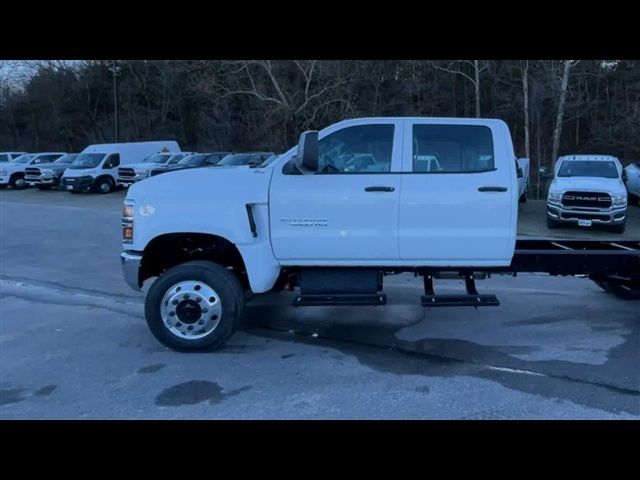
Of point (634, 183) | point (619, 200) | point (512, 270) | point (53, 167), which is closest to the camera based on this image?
point (512, 270)

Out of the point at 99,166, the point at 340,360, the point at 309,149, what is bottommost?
the point at 340,360

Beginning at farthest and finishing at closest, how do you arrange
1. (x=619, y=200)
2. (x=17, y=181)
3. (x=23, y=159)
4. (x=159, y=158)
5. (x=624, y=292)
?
1. (x=23, y=159)
2. (x=17, y=181)
3. (x=159, y=158)
4. (x=619, y=200)
5. (x=624, y=292)

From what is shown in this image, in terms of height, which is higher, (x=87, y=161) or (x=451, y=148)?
(x=87, y=161)

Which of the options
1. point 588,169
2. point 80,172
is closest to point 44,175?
point 80,172

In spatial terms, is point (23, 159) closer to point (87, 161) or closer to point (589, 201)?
point (87, 161)

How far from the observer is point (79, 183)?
25422mm

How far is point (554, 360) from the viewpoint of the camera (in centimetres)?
488

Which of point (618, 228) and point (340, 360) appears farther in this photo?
point (618, 228)

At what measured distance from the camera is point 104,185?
86.8 feet

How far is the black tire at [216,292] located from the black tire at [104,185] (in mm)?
23068

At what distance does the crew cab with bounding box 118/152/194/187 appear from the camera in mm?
25734

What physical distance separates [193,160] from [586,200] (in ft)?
60.9

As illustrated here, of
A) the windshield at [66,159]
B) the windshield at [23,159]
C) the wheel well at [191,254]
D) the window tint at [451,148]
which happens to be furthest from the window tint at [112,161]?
the window tint at [451,148]

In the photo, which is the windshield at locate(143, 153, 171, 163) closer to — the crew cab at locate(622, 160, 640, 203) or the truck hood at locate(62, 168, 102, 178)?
the truck hood at locate(62, 168, 102, 178)
